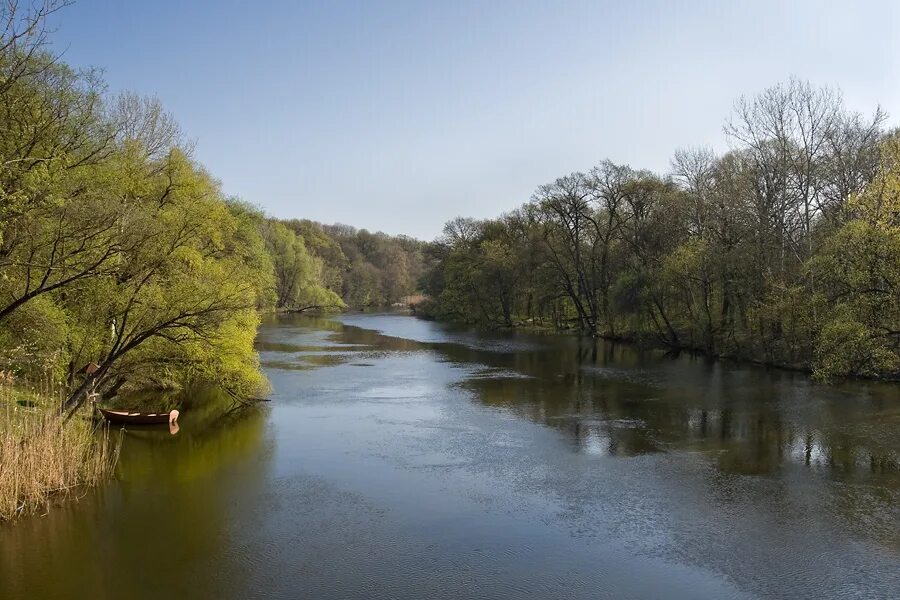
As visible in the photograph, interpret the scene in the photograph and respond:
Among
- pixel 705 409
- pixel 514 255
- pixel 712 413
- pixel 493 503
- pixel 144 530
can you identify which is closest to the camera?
pixel 144 530

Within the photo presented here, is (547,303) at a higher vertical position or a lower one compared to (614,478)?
higher

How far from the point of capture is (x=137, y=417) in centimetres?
1805

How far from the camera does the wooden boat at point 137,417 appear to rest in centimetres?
1795

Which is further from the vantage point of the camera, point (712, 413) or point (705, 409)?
point (705, 409)

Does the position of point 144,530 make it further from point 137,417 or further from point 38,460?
point 137,417

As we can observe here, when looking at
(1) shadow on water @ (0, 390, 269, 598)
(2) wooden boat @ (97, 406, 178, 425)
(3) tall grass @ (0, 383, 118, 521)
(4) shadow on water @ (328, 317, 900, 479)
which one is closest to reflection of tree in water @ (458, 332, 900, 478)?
(4) shadow on water @ (328, 317, 900, 479)

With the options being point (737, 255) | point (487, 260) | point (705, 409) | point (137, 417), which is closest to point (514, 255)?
point (487, 260)

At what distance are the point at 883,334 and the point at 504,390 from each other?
41.0 feet

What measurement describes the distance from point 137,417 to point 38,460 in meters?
6.59

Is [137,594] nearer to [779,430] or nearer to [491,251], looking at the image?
[779,430]

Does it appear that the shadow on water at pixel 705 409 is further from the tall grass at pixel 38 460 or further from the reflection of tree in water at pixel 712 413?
the tall grass at pixel 38 460

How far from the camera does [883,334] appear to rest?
58.4 feet

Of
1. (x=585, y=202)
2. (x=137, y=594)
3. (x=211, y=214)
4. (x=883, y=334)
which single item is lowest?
(x=137, y=594)

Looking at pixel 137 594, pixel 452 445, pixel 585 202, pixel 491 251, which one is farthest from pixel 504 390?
pixel 491 251
